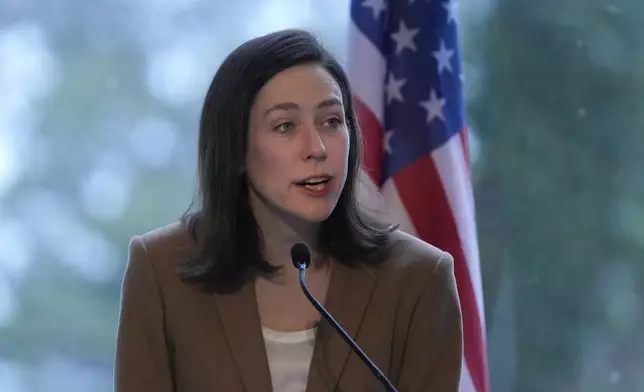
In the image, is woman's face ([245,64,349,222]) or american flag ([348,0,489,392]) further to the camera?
american flag ([348,0,489,392])

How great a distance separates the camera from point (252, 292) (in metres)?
1.31

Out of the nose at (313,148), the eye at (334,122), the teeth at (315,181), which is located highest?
the eye at (334,122)

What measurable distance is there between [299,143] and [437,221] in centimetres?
60

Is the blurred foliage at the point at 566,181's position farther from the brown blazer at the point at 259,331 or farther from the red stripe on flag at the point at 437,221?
the brown blazer at the point at 259,331

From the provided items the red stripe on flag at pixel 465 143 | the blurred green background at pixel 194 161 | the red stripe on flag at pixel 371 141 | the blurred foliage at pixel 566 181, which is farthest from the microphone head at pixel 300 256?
the blurred foliage at pixel 566 181

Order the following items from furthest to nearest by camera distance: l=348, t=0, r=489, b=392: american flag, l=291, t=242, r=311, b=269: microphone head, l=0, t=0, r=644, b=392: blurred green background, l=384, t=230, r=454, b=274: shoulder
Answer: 1. l=0, t=0, r=644, b=392: blurred green background
2. l=348, t=0, r=489, b=392: american flag
3. l=384, t=230, r=454, b=274: shoulder
4. l=291, t=242, r=311, b=269: microphone head

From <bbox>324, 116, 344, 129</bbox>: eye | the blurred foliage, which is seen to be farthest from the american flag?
<bbox>324, 116, 344, 129</bbox>: eye

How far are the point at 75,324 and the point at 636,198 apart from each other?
143 centimetres

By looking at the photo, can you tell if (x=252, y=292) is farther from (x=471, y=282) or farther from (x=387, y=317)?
(x=471, y=282)

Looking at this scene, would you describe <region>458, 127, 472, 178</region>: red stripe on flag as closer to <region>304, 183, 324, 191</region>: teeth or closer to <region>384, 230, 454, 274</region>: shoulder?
<region>384, 230, 454, 274</region>: shoulder

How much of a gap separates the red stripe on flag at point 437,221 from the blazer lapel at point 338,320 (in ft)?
1.29

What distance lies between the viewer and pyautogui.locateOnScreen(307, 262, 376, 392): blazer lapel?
1.26m

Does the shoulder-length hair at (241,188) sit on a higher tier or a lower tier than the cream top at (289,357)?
higher

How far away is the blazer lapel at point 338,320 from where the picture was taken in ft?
4.13
